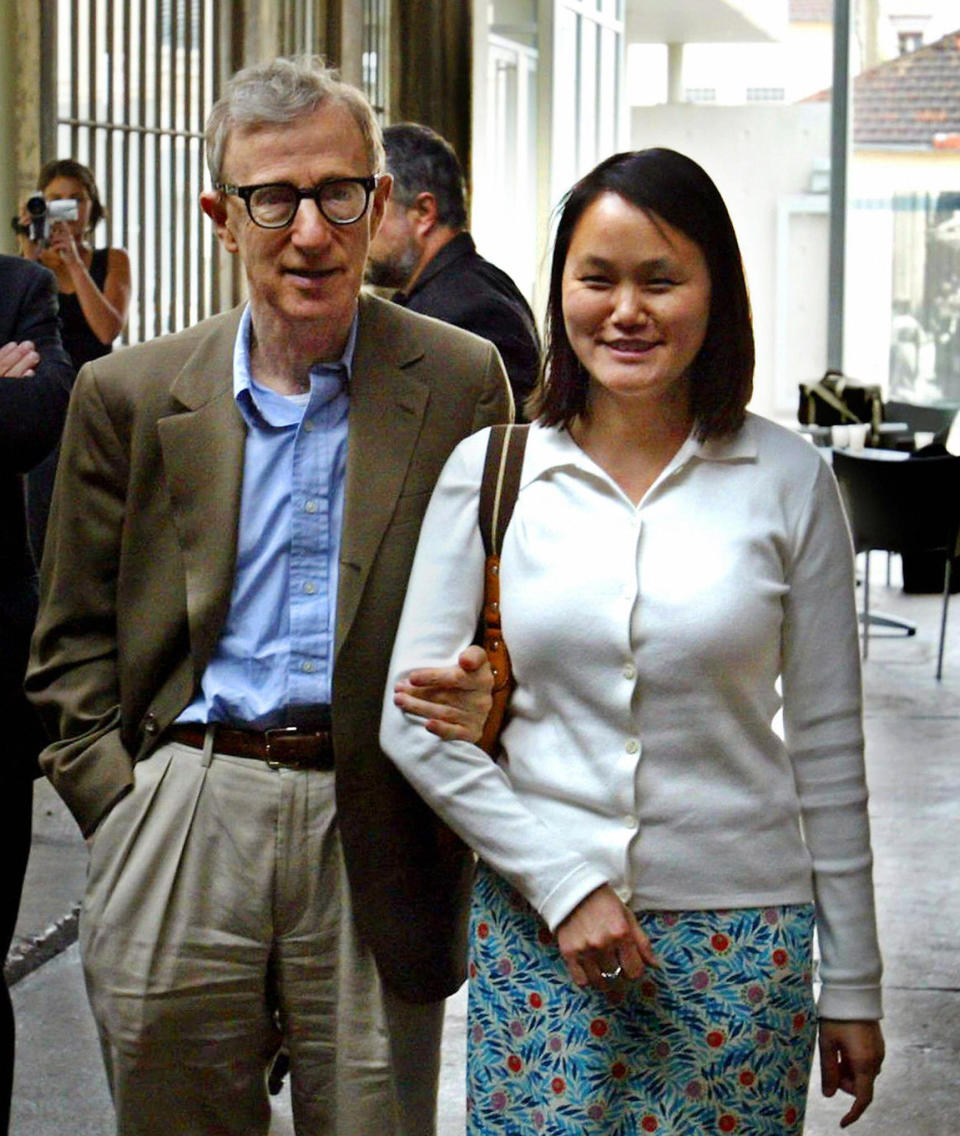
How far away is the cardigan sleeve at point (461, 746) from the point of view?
223cm

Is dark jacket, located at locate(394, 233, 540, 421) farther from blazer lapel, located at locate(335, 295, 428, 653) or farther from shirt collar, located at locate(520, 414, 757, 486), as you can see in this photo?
shirt collar, located at locate(520, 414, 757, 486)

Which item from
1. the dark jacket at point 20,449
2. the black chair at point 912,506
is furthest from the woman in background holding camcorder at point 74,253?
the dark jacket at point 20,449

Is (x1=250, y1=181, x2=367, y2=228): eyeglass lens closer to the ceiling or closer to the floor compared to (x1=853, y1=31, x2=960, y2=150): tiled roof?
closer to the floor

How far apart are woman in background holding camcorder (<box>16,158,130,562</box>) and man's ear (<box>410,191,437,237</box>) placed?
240 cm

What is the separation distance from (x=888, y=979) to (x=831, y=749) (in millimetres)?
3124

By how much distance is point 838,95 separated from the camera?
15.5 metres

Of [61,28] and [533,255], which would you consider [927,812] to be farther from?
[533,255]

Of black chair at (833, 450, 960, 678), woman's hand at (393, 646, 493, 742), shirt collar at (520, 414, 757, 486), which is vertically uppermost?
shirt collar at (520, 414, 757, 486)

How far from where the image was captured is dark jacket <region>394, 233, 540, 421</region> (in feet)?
17.1

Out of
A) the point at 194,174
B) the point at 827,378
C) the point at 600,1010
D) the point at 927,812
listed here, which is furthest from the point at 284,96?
the point at 827,378

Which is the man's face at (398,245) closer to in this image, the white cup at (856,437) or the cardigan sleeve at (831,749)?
the cardigan sleeve at (831,749)

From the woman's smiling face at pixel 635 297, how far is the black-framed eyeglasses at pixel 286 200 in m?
0.35

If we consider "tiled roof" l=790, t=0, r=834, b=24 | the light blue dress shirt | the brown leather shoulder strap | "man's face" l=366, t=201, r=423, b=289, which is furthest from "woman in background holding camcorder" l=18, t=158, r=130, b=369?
"tiled roof" l=790, t=0, r=834, b=24

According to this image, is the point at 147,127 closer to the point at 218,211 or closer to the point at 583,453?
the point at 218,211
